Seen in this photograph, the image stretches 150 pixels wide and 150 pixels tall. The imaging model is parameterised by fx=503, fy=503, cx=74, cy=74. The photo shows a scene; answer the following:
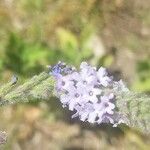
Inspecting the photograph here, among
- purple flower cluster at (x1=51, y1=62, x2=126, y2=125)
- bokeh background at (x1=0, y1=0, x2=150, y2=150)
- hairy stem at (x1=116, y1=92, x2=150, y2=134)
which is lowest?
hairy stem at (x1=116, y1=92, x2=150, y2=134)

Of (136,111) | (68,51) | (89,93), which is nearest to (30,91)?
(89,93)

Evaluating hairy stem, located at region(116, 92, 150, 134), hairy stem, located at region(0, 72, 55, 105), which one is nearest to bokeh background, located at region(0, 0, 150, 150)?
hairy stem, located at region(0, 72, 55, 105)

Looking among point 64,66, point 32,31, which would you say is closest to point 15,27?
point 32,31

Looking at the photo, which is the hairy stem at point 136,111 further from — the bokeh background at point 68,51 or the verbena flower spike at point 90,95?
the bokeh background at point 68,51

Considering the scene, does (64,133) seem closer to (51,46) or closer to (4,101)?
(51,46)

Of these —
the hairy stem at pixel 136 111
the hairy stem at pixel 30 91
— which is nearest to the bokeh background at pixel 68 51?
the hairy stem at pixel 30 91

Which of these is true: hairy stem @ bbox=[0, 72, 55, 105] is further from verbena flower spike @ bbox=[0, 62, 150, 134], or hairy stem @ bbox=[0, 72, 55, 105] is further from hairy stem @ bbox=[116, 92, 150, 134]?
hairy stem @ bbox=[116, 92, 150, 134]

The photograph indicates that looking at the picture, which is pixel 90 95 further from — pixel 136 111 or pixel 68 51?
pixel 68 51
